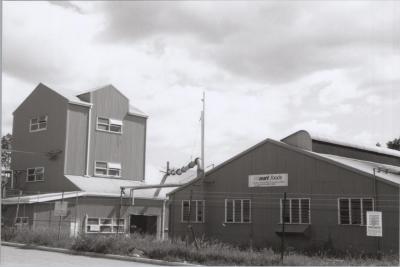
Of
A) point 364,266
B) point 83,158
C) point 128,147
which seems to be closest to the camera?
point 364,266

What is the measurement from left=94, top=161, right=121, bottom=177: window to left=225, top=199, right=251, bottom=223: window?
44.6 feet

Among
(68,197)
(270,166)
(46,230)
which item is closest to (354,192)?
(270,166)

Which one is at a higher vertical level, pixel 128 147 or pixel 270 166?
pixel 128 147

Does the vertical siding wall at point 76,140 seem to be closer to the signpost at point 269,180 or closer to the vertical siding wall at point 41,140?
the vertical siding wall at point 41,140

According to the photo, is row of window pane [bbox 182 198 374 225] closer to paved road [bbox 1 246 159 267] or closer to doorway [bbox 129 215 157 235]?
paved road [bbox 1 246 159 267]

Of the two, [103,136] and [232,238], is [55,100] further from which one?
[232,238]

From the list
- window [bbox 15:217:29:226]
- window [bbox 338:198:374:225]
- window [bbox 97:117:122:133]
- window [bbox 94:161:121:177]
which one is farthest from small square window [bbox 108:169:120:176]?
window [bbox 338:198:374:225]

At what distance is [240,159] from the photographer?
100 feet

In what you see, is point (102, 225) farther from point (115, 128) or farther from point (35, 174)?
point (115, 128)

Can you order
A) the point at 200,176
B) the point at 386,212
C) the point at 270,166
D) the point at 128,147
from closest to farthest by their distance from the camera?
the point at 386,212 < the point at 270,166 < the point at 200,176 < the point at 128,147

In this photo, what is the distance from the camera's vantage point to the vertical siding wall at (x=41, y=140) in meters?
38.8

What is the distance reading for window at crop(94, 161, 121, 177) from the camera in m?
40.7

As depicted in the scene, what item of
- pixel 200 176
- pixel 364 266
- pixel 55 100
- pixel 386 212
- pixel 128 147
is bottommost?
pixel 364 266

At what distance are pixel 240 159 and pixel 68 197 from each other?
1163 centimetres
